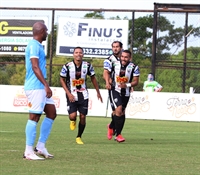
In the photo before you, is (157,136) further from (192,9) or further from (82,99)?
(192,9)

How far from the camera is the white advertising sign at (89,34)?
33812mm

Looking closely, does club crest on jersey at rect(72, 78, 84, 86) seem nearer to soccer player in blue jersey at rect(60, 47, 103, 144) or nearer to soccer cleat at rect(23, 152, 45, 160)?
soccer player in blue jersey at rect(60, 47, 103, 144)

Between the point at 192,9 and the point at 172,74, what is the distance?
13.6ft

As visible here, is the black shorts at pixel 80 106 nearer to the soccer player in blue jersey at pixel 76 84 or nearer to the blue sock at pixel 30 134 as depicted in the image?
the soccer player in blue jersey at pixel 76 84

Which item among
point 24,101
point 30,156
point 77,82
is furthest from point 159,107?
point 30,156

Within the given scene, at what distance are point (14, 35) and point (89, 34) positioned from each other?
3866mm

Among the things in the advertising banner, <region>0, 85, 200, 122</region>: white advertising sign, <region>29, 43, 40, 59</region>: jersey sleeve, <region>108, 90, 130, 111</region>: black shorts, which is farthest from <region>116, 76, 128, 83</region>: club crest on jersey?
the advertising banner

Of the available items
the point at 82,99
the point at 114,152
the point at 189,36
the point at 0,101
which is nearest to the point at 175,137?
Result: the point at 82,99

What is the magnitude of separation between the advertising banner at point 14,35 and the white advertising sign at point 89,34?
1.28 meters

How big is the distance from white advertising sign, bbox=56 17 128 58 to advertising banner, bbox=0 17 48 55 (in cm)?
128

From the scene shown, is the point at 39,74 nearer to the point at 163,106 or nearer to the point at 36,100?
the point at 36,100

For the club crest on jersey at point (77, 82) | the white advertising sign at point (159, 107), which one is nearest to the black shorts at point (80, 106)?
the club crest on jersey at point (77, 82)

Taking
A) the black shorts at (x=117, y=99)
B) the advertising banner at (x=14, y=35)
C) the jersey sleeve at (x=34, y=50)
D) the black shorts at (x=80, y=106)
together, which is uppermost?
the advertising banner at (x=14, y=35)

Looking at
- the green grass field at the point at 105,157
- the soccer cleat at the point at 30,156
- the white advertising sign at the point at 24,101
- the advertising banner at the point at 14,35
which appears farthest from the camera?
the advertising banner at the point at 14,35
